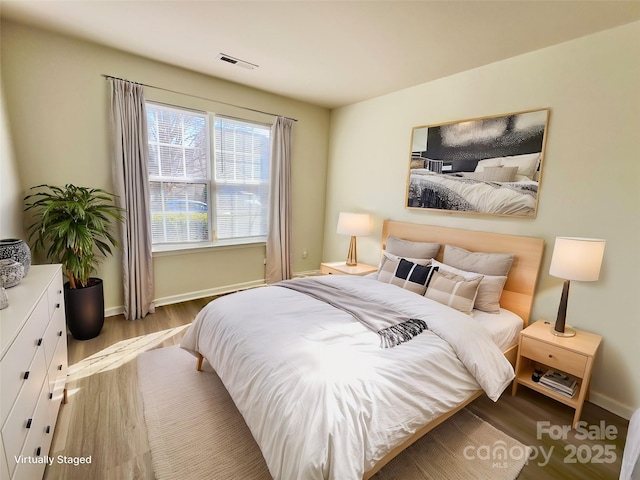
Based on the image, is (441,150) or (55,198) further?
(441,150)

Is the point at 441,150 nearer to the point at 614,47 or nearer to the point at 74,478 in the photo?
the point at 614,47

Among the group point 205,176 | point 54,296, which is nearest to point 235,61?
point 205,176

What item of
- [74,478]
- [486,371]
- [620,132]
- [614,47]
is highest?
[614,47]

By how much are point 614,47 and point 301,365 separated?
2897 mm

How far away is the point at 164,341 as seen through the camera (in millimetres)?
2719

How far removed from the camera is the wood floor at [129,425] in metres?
1.54

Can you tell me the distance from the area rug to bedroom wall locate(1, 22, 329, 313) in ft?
5.27

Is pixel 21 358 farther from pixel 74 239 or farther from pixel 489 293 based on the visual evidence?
pixel 489 293

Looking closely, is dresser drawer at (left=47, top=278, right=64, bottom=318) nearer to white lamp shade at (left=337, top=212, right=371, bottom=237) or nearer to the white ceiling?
the white ceiling

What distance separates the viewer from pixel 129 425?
176 cm

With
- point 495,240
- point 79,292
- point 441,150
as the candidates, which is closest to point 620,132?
point 495,240

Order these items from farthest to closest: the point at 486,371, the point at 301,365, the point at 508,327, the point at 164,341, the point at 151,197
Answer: the point at 151,197
the point at 164,341
the point at 508,327
the point at 486,371
the point at 301,365

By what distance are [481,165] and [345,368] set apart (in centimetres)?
229

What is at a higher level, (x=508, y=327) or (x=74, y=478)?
(x=508, y=327)
